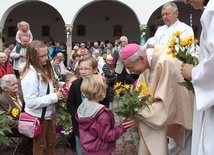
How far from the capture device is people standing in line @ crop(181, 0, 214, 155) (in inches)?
82.4

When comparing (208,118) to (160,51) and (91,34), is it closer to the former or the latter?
(160,51)

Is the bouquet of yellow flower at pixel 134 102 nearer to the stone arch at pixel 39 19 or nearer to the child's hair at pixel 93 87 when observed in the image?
the child's hair at pixel 93 87

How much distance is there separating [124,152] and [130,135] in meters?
0.91

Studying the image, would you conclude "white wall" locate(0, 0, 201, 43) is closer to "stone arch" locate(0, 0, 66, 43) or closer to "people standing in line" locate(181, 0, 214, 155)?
"stone arch" locate(0, 0, 66, 43)

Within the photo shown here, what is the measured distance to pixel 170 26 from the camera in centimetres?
528

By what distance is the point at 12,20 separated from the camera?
914 inches

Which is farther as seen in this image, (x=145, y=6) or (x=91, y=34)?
(x=91, y=34)

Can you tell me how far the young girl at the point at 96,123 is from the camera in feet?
9.37

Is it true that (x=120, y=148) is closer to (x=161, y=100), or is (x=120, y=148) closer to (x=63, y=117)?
(x=63, y=117)

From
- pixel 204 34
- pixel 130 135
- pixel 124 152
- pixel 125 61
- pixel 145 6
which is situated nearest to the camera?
pixel 204 34

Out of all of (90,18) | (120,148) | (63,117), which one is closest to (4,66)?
(63,117)

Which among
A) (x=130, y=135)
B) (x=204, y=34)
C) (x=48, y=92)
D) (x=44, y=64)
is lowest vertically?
(x=130, y=135)

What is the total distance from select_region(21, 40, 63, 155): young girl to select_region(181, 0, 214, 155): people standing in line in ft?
5.86

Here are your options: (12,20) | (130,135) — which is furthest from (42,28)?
(130,135)
